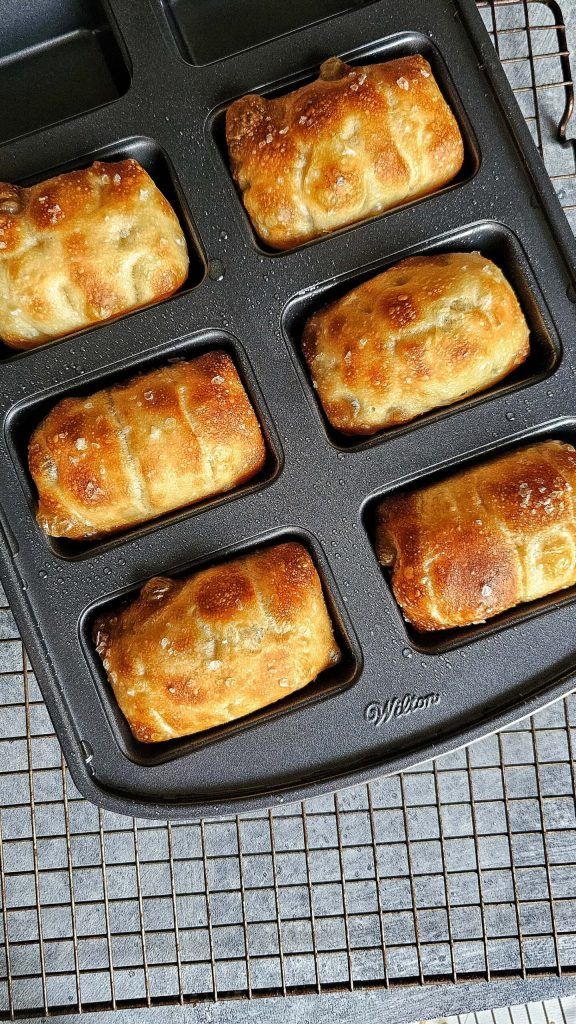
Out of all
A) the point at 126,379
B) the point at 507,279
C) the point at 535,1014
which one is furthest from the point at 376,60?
the point at 535,1014

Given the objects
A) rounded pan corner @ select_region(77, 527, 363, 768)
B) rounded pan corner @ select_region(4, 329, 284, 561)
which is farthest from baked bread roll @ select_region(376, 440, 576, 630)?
rounded pan corner @ select_region(4, 329, 284, 561)

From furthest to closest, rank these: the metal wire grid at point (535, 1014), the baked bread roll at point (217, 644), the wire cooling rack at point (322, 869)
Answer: the metal wire grid at point (535, 1014), the wire cooling rack at point (322, 869), the baked bread roll at point (217, 644)

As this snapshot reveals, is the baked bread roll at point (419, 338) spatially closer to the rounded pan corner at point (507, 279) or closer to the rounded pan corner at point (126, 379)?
the rounded pan corner at point (507, 279)

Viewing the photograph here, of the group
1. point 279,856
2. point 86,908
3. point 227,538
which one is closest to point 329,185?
point 227,538

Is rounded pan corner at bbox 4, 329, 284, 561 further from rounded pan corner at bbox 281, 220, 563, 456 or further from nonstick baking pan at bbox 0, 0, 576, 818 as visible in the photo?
rounded pan corner at bbox 281, 220, 563, 456

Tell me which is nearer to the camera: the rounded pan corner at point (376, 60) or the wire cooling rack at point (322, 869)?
the rounded pan corner at point (376, 60)

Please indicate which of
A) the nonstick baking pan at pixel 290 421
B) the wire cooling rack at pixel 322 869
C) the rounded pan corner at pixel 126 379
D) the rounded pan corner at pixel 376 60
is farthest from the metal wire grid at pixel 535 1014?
the rounded pan corner at pixel 376 60

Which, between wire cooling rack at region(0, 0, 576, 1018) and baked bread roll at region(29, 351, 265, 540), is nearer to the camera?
baked bread roll at region(29, 351, 265, 540)
